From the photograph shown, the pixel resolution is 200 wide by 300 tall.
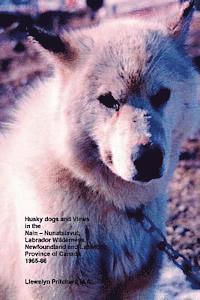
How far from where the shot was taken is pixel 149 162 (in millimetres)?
1745

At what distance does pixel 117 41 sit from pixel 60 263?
2.18ft

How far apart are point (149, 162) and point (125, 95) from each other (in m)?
0.22

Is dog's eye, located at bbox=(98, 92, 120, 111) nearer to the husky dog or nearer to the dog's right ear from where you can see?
the husky dog

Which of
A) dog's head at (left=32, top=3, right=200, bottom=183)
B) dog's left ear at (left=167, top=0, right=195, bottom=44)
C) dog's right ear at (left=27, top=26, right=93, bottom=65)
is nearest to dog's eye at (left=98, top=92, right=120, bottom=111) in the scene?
dog's head at (left=32, top=3, right=200, bottom=183)

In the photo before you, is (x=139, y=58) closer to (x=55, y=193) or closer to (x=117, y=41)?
(x=117, y=41)

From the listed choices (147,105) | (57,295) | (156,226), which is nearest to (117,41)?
(147,105)

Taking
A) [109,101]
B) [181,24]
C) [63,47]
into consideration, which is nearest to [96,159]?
[109,101]

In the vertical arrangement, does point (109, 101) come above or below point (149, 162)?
above

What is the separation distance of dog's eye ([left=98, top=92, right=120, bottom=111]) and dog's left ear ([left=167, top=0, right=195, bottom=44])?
13.3 inches

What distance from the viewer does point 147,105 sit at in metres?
1.84

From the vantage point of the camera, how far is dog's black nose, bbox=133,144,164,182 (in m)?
1.73

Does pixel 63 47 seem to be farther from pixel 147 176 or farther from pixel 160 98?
pixel 147 176

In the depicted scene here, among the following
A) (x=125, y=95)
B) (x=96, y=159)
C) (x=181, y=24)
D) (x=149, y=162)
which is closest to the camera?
(x=149, y=162)

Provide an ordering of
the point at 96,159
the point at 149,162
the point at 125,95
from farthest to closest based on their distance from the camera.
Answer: the point at 96,159 → the point at 125,95 → the point at 149,162
